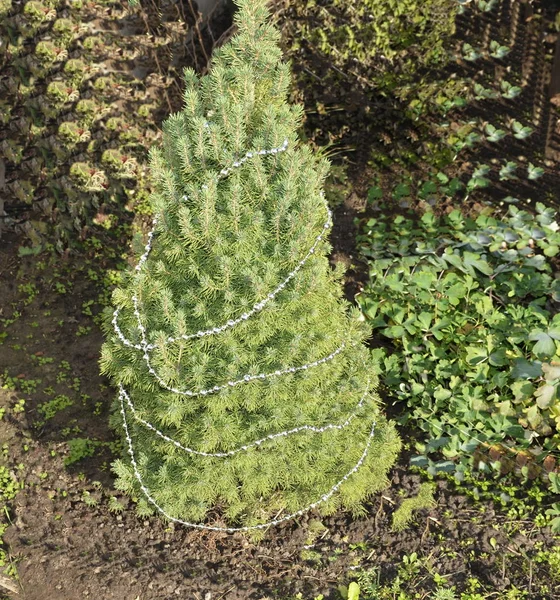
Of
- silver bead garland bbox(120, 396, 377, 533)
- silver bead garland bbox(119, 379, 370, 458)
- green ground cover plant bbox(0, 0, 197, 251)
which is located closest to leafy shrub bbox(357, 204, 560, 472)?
silver bead garland bbox(120, 396, 377, 533)

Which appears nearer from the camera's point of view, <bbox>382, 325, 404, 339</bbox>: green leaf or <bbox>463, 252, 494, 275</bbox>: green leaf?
<bbox>382, 325, 404, 339</bbox>: green leaf

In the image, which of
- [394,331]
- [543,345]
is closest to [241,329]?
[394,331]

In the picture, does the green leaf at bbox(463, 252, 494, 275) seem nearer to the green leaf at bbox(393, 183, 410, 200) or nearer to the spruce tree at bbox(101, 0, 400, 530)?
the green leaf at bbox(393, 183, 410, 200)

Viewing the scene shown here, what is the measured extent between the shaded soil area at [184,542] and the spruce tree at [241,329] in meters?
0.21

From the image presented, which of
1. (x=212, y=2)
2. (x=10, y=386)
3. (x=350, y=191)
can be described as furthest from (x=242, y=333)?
(x=212, y=2)

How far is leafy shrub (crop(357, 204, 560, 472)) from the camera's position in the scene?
3.63m

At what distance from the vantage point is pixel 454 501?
3572 millimetres

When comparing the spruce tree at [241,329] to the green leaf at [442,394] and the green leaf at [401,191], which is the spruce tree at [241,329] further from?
the green leaf at [401,191]

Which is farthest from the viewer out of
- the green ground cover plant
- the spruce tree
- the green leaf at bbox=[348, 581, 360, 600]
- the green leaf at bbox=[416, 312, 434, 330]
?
the green ground cover plant

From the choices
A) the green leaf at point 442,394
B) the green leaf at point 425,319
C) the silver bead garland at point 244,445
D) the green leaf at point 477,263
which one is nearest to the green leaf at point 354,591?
the silver bead garland at point 244,445

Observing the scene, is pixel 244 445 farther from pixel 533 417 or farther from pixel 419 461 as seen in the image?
pixel 533 417

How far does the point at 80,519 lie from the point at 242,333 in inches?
60.5

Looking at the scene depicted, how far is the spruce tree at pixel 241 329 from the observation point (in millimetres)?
2514

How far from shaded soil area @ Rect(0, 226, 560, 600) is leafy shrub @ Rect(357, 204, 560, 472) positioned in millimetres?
400
